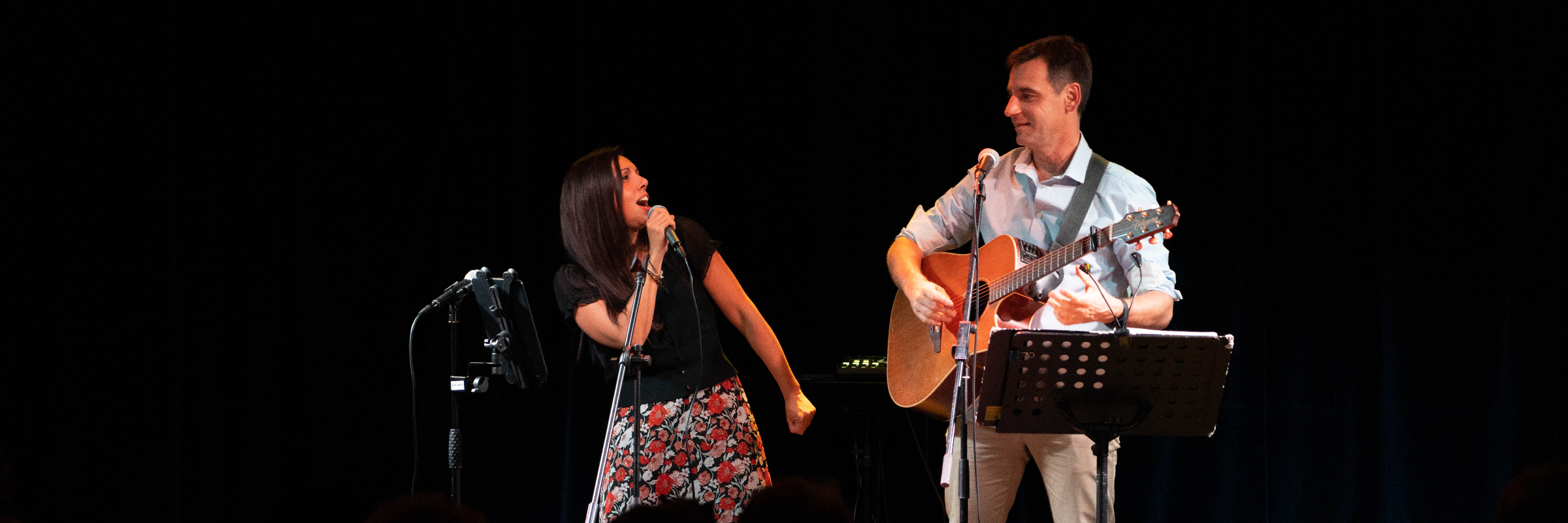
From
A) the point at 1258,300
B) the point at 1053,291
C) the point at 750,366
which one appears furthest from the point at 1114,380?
the point at 750,366

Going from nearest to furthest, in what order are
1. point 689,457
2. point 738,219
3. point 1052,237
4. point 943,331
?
point 1052,237
point 943,331
point 689,457
point 738,219

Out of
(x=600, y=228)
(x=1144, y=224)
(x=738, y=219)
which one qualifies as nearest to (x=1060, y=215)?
(x=1144, y=224)

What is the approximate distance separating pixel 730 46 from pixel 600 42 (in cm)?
56

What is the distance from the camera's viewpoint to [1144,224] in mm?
2631

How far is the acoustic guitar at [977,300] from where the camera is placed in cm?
271

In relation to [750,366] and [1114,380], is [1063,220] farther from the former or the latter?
[750,366]

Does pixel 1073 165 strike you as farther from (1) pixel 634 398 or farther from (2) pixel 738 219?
(2) pixel 738 219

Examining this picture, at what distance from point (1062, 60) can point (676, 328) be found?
53.2 inches

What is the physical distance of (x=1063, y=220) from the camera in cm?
296

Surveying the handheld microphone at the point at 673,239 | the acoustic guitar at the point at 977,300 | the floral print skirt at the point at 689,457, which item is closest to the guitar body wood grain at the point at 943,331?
the acoustic guitar at the point at 977,300

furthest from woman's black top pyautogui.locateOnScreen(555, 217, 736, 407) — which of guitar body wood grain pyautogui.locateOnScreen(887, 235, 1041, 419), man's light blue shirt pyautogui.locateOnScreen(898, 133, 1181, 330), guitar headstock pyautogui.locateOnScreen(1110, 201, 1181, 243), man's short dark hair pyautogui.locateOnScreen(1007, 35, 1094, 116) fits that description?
guitar headstock pyautogui.locateOnScreen(1110, 201, 1181, 243)

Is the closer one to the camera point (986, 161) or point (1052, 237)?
point (986, 161)

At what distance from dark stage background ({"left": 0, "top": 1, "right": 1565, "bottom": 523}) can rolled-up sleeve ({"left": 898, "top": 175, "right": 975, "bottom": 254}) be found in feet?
3.41

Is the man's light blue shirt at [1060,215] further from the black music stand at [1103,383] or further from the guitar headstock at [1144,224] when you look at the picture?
the black music stand at [1103,383]
